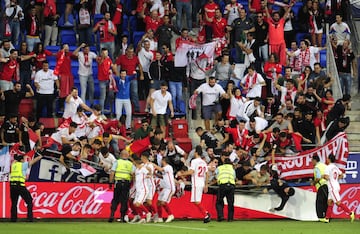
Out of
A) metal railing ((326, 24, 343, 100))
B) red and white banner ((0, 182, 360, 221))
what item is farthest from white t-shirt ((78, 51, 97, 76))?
metal railing ((326, 24, 343, 100))

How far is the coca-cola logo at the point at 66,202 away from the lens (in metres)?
Answer: 27.6

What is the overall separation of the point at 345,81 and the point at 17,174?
444 inches

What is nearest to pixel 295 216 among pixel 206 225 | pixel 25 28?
pixel 206 225

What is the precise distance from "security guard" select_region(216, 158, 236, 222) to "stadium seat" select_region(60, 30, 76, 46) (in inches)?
323

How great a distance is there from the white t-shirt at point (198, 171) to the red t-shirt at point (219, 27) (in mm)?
6699

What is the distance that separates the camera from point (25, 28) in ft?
108

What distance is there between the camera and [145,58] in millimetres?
32219

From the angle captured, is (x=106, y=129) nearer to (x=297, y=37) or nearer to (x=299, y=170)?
(x=299, y=170)

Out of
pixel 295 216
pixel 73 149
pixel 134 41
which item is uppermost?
pixel 134 41

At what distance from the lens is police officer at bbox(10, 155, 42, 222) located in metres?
26.6

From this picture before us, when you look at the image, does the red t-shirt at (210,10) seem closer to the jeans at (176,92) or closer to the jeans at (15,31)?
the jeans at (176,92)

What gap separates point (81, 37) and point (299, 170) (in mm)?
8411

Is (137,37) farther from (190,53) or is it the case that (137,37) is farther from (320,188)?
(320,188)

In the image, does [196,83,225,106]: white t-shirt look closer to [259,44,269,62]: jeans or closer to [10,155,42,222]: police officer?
[259,44,269,62]: jeans
